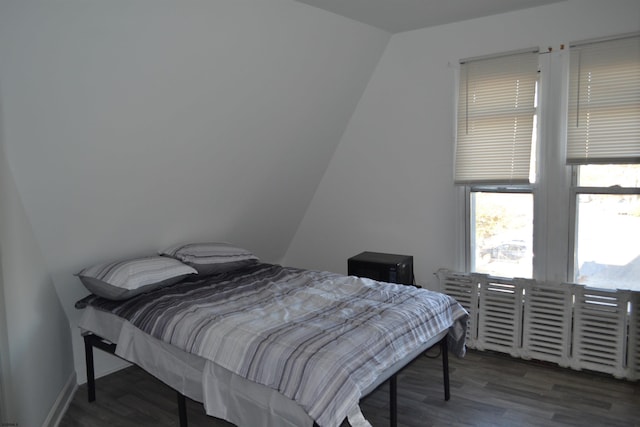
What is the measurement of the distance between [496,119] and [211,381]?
2.86 meters

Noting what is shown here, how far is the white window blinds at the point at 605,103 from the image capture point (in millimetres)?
3164

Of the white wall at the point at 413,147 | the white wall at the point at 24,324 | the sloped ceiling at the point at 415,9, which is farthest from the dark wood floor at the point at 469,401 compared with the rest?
the sloped ceiling at the point at 415,9

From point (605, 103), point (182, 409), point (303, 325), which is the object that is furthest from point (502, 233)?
point (182, 409)

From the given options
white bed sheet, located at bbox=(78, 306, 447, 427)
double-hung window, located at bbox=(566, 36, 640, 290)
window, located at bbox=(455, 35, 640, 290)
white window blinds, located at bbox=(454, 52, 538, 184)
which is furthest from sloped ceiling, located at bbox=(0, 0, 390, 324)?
double-hung window, located at bbox=(566, 36, 640, 290)

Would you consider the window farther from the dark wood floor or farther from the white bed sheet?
the white bed sheet

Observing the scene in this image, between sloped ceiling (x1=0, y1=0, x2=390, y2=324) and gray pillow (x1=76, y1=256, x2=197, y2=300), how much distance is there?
0.25 m

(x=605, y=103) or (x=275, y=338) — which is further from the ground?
(x=605, y=103)

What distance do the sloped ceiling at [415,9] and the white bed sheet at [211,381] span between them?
222cm

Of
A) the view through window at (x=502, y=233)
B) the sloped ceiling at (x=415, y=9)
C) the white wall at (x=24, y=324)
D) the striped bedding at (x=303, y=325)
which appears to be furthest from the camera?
the view through window at (x=502, y=233)

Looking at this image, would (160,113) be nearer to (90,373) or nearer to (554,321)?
(90,373)

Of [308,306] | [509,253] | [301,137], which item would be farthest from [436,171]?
[308,306]

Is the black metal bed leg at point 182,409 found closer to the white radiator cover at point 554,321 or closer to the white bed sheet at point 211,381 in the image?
the white bed sheet at point 211,381

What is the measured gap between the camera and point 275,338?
7.56 ft

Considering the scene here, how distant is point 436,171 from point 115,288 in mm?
2726
